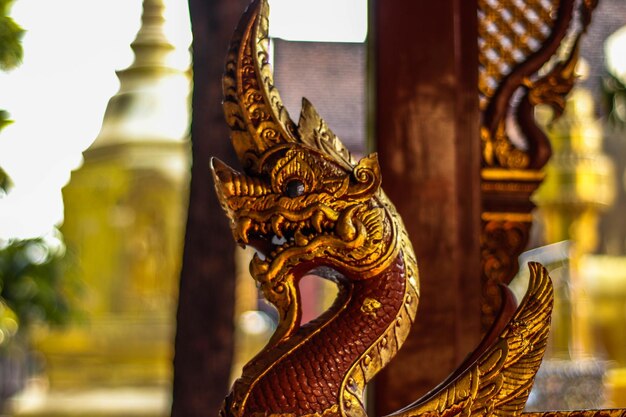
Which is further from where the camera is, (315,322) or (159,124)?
(159,124)

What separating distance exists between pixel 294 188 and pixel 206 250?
2.53 m

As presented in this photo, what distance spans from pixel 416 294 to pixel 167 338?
7.76 meters

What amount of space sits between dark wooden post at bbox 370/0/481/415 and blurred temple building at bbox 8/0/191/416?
263 inches

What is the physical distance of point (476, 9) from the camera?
2.64 meters

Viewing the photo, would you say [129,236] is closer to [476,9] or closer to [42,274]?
[42,274]

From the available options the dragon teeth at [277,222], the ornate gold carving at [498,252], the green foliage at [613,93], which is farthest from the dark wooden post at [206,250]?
the dragon teeth at [277,222]

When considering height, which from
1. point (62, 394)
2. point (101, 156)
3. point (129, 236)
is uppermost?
point (101, 156)

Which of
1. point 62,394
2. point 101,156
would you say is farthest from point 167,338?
point 101,156

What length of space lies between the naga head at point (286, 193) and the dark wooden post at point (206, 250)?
238cm

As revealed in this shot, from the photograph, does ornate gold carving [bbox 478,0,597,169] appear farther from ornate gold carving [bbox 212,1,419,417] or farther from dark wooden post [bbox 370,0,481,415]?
ornate gold carving [bbox 212,1,419,417]

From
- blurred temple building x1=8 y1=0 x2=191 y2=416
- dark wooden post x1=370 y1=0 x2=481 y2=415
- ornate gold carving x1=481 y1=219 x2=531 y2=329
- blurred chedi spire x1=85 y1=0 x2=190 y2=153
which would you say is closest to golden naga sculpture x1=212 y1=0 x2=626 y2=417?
dark wooden post x1=370 y1=0 x2=481 y2=415

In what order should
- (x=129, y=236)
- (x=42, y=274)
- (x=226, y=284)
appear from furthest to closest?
(x=129, y=236)
(x=42, y=274)
(x=226, y=284)

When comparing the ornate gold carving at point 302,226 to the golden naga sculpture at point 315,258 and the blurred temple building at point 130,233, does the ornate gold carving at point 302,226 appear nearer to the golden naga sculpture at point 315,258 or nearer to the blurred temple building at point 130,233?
the golden naga sculpture at point 315,258

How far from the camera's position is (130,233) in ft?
31.3
